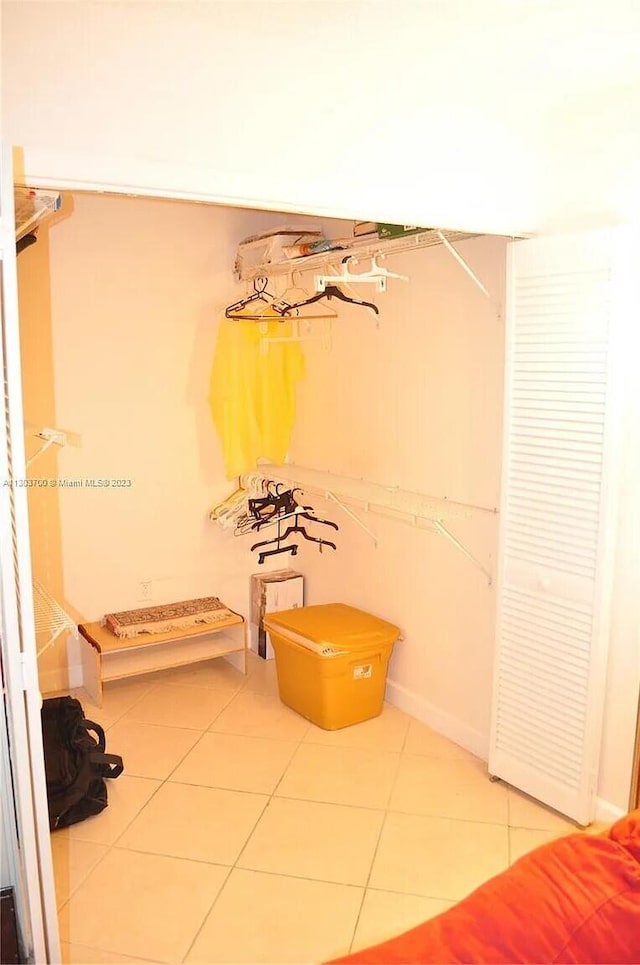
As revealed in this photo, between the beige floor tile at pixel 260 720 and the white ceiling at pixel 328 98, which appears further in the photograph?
the beige floor tile at pixel 260 720

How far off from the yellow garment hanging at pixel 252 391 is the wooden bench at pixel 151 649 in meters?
0.86

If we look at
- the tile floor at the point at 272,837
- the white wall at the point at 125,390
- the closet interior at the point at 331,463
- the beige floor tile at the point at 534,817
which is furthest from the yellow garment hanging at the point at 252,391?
the beige floor tile at the point at 534,817

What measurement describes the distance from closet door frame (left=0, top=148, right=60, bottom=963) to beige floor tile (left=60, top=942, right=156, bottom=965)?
0.49 meters

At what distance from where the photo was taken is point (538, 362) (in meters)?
2.65

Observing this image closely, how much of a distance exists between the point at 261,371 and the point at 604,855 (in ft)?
9.70

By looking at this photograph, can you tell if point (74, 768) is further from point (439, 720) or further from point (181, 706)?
point (439, 720)

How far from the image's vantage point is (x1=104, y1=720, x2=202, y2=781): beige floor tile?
309 centimetres

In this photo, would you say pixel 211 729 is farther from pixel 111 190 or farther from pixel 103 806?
pixel 111 190

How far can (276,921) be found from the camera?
2250mm

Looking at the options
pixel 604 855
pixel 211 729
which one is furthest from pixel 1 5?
pixel 211 729

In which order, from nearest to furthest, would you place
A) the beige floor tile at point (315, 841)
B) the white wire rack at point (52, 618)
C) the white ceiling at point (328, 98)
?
1. the white ceiling at point (328, 98)
2. the white wire rack at point (52, 618)
3. the beige floor tile at point (315, 841)

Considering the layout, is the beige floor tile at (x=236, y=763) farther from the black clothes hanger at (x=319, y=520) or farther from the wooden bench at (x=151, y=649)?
the black clothes hanger at (x=319, y=520)

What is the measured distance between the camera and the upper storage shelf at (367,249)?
8.91 ft

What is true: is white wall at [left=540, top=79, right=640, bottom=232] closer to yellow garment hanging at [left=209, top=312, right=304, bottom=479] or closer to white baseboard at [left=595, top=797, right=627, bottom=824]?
yellow garment hanging at [left=209, top=312, right=304, bottom=479]
